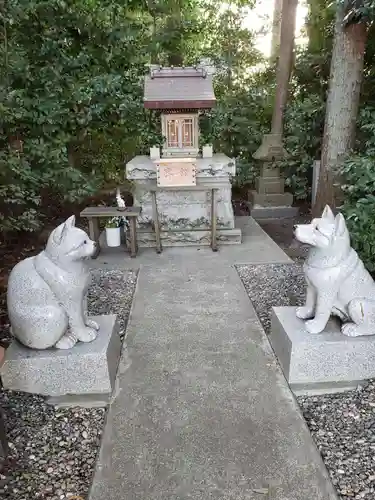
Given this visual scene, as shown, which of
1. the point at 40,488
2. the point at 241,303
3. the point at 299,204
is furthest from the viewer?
the point at 299,204

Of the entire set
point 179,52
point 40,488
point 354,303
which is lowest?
point 40,488

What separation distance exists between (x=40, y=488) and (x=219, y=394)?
1257mm

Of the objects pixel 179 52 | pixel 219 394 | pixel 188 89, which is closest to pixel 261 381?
pixel 219 394

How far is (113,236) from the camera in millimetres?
6301

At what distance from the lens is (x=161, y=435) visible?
8.34 feet

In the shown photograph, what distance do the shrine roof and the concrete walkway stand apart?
331 cm

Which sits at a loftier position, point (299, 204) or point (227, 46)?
point (227, 46)

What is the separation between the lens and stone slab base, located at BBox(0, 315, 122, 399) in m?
2.87

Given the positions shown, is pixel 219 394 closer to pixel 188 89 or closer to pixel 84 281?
pixel 84 281

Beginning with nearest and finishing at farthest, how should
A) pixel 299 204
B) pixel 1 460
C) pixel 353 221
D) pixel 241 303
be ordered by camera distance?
pixel 1 460, pixel 241 303, pixel 353 221, pixel 299 204

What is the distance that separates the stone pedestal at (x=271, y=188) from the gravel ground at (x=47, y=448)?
22.2 ft

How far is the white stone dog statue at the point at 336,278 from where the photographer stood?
109 inches

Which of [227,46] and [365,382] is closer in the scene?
[365,382]

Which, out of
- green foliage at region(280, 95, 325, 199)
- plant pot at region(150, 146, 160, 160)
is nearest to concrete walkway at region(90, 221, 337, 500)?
plant pot at region(150, 146, 160, 160)
